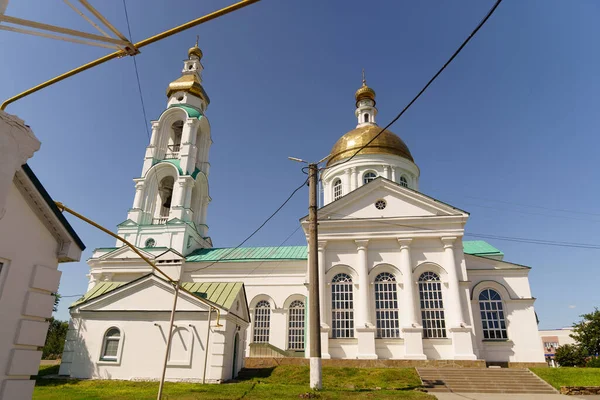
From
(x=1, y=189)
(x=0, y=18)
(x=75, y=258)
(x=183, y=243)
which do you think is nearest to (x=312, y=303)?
(x=75, y=258)

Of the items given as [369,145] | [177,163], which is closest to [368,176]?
[369,145]

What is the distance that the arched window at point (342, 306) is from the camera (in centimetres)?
2166

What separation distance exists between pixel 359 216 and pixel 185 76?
22.4m

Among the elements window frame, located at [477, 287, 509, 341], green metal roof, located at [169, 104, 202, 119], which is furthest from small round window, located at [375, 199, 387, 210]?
green metal roof, located at [169, 104, 202, 119]

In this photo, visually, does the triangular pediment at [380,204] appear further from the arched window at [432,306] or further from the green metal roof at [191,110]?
the green metal roof at [191,110]

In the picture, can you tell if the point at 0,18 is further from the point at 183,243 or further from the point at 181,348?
the point at 183,243

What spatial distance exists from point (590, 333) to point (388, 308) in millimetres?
25780

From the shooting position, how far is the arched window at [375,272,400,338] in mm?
21328

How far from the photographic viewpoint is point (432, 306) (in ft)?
70.5

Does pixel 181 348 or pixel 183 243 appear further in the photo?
pixel 183 243

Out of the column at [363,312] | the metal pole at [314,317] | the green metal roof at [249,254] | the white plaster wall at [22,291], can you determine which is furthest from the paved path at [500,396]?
the green metal roof at [249,254]

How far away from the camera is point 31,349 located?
6.47m

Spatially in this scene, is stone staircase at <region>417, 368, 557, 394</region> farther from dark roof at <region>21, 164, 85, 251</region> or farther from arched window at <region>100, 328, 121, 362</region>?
dark roof at <region>21, 164, 85, 251</region>

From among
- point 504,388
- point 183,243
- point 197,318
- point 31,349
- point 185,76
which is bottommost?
point 504,388
